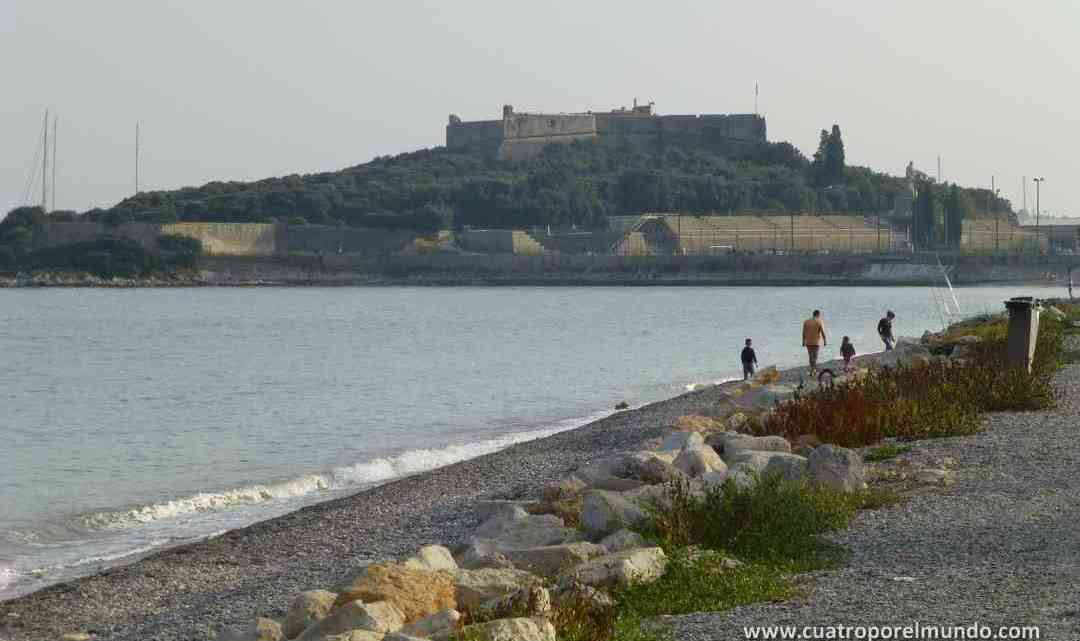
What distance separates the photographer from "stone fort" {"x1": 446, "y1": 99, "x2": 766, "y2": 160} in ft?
554

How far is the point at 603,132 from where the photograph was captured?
17462 centimetres

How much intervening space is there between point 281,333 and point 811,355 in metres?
41.7

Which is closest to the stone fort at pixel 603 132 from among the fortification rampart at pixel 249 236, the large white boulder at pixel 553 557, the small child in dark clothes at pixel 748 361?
the fortification rampart at pixel 249 236

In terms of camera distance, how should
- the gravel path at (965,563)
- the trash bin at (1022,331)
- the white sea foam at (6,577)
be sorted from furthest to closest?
the trash bin at (1022,331)
the white sea foam at (6,577)
the gravel path at (965,563)

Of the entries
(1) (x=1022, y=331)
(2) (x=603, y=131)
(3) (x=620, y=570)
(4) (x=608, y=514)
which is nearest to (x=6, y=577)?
(4) (x=608, y=514)

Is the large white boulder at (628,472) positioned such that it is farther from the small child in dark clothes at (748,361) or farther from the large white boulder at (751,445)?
the small child in dark clothes at (748,361)

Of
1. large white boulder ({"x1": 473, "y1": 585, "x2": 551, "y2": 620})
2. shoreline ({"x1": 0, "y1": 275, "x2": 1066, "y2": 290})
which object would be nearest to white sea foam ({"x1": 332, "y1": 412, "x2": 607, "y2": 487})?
large white boulder ({"x1": 473, "y1": 585, "x2": 551, "y2": 620})

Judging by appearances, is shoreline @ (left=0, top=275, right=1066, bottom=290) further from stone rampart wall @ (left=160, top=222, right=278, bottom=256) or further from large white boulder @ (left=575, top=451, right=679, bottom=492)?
large white boulder @ (left=575, top=451, right=679, bottom=492)

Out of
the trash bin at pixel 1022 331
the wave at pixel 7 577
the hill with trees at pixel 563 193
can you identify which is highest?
the hill with trees at pixel 563 193

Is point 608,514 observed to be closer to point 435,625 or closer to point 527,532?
point 527,532

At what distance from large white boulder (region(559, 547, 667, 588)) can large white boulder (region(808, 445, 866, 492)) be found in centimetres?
270

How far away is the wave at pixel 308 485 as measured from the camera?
16.1 m

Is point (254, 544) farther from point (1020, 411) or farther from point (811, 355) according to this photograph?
point (811, 355)

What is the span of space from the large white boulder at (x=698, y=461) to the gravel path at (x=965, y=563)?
1735mm
